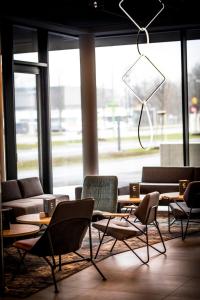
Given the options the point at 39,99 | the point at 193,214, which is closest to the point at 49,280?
the point at 193,214

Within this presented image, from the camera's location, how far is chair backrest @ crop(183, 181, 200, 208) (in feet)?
28.1

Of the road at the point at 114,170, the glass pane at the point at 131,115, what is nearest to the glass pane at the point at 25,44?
the glass pane at the point at 131,115

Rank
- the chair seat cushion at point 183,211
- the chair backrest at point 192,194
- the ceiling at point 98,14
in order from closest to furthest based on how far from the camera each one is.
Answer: the chair backrest at point 192,194
the chair seat cushion at point 183,211
the ceiling at point 98,14

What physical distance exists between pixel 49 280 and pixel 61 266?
61 centimetres

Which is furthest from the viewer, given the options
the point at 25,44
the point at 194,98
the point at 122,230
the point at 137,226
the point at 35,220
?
the point at 194,98

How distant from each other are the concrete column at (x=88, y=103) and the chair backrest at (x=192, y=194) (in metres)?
4.04

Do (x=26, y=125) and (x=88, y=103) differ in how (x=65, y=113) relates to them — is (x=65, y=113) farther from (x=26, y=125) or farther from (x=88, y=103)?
(x=26, y=125)

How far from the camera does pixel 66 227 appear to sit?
20.9 ft

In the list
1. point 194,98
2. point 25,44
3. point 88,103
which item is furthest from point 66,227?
point 194,98

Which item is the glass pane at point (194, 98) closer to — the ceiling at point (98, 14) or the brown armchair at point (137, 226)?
the ceiling at point (98, 14)

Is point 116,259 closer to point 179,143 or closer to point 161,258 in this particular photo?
point 161,258

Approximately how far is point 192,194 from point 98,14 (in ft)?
14.4

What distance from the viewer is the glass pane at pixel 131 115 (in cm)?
1238

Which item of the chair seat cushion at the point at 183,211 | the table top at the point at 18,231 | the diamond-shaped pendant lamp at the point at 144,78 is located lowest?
the chair seat cushion at the point at 183,211
